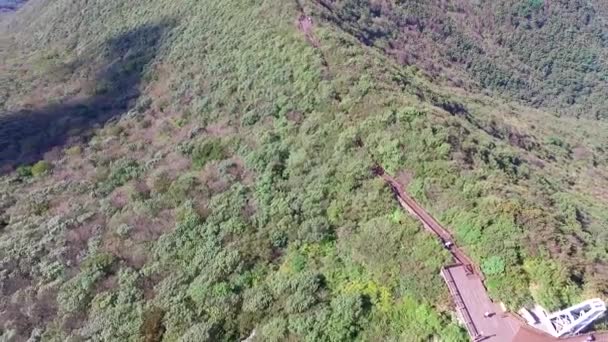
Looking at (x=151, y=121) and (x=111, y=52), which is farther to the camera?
(x=111, y=52)

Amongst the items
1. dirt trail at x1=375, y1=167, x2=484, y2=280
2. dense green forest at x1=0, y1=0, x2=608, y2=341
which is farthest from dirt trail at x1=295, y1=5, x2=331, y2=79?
dirt trail at x1=375, y1=167, x2=484, y2=280

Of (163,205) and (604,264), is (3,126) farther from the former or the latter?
(604,264)

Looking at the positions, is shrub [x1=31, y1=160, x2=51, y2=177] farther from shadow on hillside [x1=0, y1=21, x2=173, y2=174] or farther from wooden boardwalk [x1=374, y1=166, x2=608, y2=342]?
wooden boardwalk [x1=374, y1=166, x2=608, y2=342]

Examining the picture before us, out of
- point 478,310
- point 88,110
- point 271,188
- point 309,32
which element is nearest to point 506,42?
point 309,32

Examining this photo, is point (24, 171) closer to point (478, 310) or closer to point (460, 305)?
point (460, 305)

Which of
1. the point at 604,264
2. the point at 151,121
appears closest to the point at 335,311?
the point at 604,264

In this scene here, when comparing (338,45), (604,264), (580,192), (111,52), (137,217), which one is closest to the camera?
(604,264)
